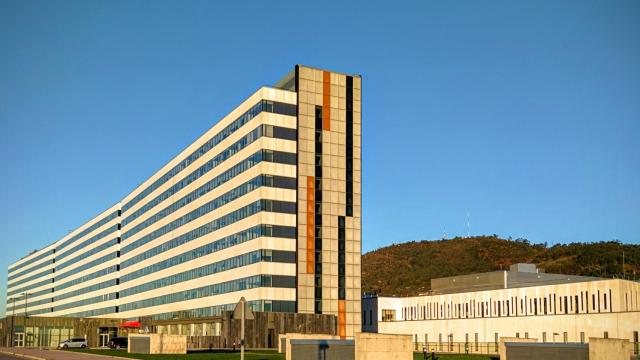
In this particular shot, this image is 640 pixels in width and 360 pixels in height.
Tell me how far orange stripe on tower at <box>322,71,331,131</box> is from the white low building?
107 feet

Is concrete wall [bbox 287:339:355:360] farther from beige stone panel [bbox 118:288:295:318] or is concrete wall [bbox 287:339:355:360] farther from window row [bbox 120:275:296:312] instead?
beige stone panel [bbox 118:288:295:318]

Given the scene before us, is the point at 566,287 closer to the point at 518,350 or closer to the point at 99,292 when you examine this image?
the point at 518,350

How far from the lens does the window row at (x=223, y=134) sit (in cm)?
9457

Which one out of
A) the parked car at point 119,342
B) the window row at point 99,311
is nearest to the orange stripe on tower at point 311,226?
the parked car at point 119,342

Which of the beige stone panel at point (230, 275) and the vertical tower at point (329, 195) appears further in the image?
the vertical tower at point (329, 195)

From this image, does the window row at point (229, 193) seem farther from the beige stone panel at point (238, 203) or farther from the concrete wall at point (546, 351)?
the concrete wall at point (546, 351)

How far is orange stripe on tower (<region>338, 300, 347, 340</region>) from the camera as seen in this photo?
96.8m

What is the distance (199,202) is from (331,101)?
91.5ft

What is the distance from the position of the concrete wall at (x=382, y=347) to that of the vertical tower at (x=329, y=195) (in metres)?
59.5

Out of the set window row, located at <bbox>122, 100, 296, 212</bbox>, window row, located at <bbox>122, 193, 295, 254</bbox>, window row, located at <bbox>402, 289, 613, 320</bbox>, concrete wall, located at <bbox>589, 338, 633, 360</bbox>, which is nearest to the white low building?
window row, located at <bbox>402, 289, 613, 320</bbox>

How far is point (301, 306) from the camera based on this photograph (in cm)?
9412

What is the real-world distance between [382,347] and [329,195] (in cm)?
6291

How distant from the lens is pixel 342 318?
97.2 meters

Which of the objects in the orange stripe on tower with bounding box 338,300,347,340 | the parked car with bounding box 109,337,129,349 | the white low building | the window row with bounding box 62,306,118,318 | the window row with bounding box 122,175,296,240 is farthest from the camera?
the window row with bounding box 62,306,118,318
